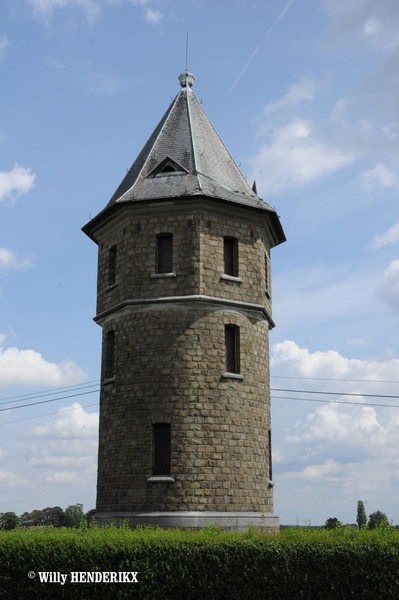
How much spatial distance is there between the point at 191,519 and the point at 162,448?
2465 mm

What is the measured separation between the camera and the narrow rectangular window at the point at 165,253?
22.8 m

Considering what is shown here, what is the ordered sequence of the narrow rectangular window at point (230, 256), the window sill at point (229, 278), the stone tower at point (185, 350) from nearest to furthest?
the stone tower at point (185, 350) < the window sill at point (229, 278) < the narrow rectangular window at point (230, 256)

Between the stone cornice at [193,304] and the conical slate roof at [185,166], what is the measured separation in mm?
3667

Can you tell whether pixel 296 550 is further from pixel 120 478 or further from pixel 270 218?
pixel 270 218

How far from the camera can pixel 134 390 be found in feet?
71.3

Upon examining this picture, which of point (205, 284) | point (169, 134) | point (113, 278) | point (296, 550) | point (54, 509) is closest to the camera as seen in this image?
point (296, 550)

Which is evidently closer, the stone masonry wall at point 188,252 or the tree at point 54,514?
the stone masonry wall at point 188,252

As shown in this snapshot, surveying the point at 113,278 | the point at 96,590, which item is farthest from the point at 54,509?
the point at 96,590

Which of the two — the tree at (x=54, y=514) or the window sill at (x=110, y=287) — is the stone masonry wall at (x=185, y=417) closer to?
the window sill at (x=110, y=287)

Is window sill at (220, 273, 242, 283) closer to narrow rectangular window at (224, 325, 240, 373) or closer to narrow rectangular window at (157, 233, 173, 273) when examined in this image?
narrow rectangular window at (224, 325, 240, 373)

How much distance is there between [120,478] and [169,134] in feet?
44.7

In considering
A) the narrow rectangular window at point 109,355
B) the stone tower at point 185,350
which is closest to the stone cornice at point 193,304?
the stone tower at point 185,350

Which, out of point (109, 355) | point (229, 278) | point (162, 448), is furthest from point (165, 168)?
point (162, 448)

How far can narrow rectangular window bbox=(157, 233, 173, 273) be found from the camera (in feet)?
74.9
